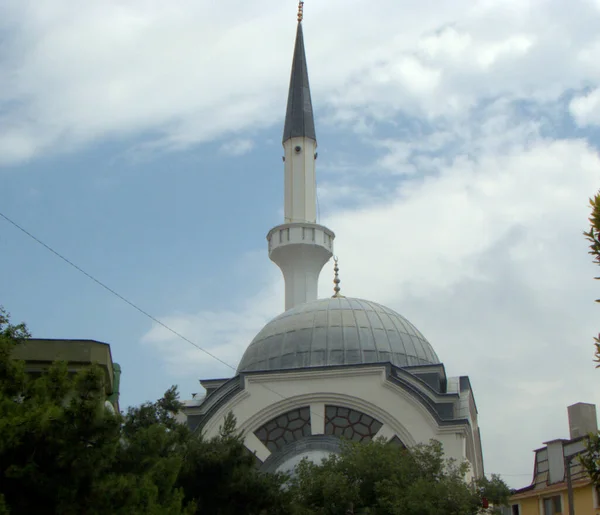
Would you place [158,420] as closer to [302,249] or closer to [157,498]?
[157,498]

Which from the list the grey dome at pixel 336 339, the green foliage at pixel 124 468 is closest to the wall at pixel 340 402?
the grey dome at pixel 336 339

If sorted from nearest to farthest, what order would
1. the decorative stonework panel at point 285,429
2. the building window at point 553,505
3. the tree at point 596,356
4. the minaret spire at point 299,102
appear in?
1. the tree at point 596,356
2. the decorative stonework panel at point 285,429
3. the building window at point 553,505
4. the minaret spire at point 299,102

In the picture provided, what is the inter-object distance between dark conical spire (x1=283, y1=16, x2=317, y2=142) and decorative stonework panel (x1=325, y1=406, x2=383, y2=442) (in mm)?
12407

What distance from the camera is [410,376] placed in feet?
66.7

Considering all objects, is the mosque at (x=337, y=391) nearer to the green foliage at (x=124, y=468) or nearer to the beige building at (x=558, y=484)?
the beige building at (x=558, y=484)

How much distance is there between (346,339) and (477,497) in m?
7.07

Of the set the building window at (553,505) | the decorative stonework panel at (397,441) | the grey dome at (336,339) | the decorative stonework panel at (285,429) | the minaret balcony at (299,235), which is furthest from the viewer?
the minaret balcony at (299,235)

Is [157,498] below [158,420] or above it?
below

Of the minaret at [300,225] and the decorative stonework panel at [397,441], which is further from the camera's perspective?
the minaret at [300,225]

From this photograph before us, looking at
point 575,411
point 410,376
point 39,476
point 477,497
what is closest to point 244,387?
point 410,376

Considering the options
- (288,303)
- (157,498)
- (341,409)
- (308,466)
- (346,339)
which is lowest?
(157,498)

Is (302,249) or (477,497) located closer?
(477,497)

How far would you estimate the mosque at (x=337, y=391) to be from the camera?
1961 cm

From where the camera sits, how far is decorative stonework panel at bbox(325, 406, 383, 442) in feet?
65.1
